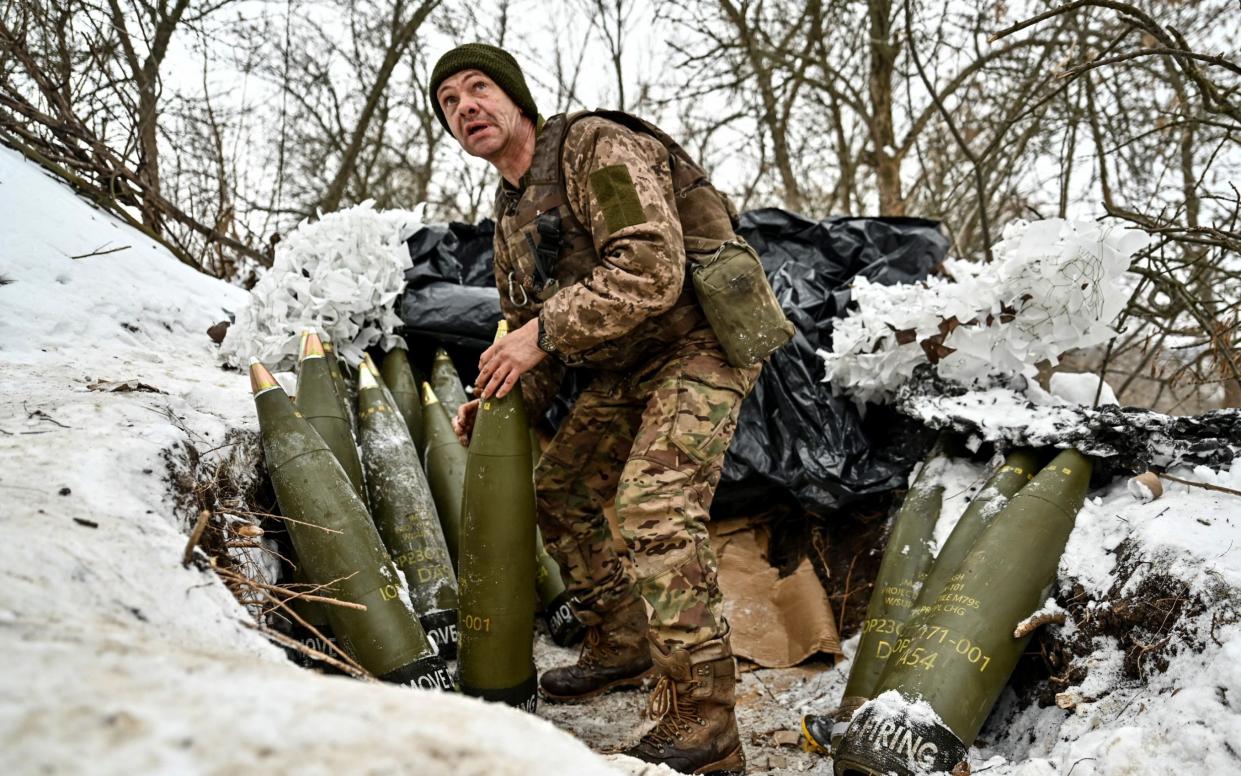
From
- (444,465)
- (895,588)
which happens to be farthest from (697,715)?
(444,465)

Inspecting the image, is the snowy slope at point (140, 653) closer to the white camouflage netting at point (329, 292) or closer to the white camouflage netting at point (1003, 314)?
the white camouflage netting at point (329, 292)

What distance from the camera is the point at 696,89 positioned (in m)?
6.91

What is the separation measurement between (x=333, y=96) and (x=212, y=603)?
873 centimetres

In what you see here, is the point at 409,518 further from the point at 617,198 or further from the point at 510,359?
the point at 617,198

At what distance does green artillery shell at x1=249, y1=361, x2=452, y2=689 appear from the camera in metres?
2.27

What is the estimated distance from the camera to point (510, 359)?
242cm

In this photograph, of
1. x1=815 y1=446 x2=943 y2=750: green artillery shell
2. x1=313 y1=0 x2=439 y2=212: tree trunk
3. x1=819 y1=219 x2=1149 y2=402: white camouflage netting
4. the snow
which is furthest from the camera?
x1=313 y1=0 x2=439 y2=212: tree trunk

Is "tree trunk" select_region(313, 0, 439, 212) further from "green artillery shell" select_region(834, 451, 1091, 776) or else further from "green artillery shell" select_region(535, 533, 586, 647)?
"green artillery shell" select_region(834, 451, 1091, 776)

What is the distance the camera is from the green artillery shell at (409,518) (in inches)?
111

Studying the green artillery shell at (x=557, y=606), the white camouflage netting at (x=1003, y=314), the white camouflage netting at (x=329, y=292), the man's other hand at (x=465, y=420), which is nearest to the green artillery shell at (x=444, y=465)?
the man's other hand at (x=465, y=420)

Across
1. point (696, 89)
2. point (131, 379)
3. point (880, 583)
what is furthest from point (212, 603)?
point (696, 89)

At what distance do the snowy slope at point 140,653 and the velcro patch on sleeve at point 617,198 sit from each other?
1.37 metres

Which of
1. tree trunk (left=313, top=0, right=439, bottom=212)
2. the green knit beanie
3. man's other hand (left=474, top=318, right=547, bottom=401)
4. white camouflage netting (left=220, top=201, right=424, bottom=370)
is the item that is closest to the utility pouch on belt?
man's other hand (left=474, top=318, right=547, bottom=401)

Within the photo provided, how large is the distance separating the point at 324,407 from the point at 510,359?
97cm
